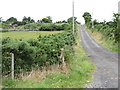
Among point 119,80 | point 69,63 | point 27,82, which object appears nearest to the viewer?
point 27,82

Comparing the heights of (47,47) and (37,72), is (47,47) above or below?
above

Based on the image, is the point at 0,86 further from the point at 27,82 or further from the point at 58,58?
the point at 58,58

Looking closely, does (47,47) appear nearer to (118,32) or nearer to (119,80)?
(119,80)

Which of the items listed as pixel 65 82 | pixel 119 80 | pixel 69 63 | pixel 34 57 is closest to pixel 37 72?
pixel 34 57

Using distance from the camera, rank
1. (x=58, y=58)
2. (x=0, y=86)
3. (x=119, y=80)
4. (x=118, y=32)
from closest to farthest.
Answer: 1. (x=0, y=86)
2. (x=119, y=80)
3. (x=58, y=58)
4. (x=118, y=32)

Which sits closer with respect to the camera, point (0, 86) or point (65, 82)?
point (0, 86)

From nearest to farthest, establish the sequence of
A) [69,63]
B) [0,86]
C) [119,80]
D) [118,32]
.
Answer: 1. [0,86]
2. [119,80]
3. [69,63]
4. [118,32]

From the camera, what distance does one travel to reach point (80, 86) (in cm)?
745

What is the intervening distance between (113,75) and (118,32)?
12.9 metres

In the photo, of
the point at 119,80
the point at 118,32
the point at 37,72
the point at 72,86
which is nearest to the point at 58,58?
the point at 37,72

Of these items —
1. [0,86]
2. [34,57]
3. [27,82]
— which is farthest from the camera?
[34,57]

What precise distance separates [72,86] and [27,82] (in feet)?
5.30

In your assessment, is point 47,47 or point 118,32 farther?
point 118,32

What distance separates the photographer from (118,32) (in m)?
21.7
